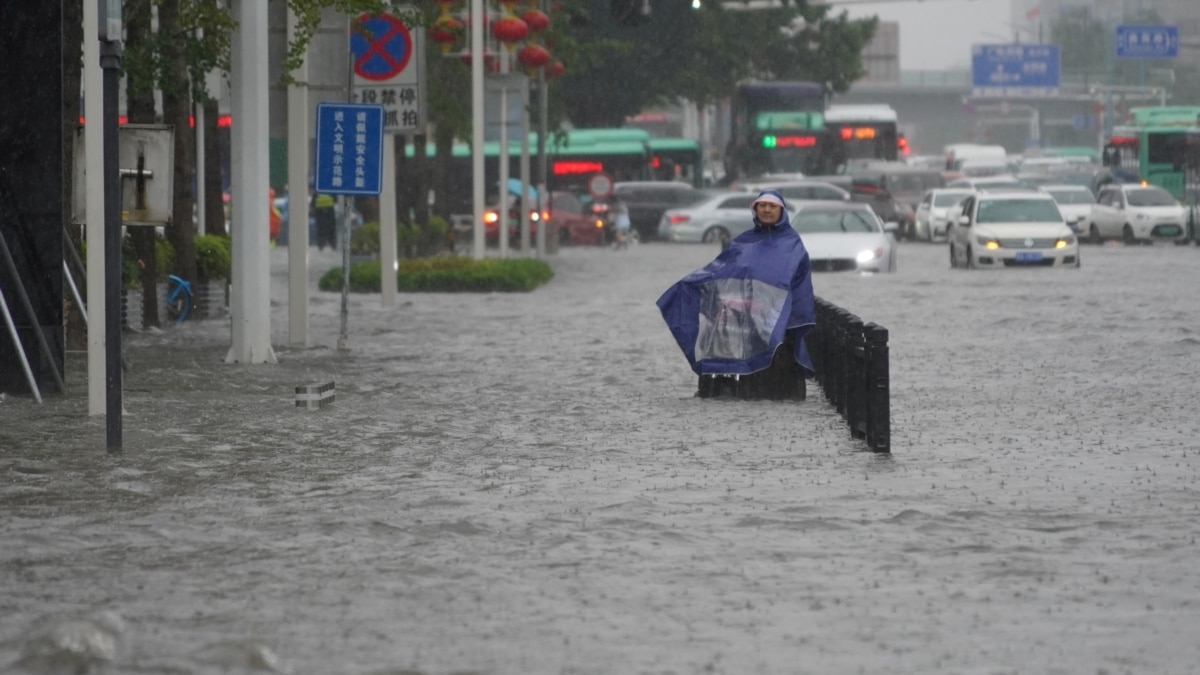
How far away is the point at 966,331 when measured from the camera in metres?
23.0

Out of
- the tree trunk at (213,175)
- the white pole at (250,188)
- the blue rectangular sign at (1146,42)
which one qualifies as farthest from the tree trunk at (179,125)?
the blue rectangular sign at (1146,42)

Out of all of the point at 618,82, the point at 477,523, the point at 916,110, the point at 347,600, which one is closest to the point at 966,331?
the point at 477,523

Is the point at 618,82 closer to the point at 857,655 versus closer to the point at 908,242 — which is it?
the point at 908,242

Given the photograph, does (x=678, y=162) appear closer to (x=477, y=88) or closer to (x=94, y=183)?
(x=477, y=88)

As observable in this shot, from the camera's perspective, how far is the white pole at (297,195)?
68.4 feet

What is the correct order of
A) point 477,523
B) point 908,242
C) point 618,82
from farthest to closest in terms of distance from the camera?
1. point 618,82
2. point 908,242
3. point 477,523

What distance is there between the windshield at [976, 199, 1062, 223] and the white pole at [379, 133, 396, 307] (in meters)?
13.3

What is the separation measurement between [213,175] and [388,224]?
2429mm

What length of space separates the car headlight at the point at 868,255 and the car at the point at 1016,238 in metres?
1.97

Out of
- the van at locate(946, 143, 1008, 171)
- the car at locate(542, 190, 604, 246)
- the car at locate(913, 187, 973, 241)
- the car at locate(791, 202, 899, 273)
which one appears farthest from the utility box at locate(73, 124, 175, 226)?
the van at locate(946, 143, 1008, 171)

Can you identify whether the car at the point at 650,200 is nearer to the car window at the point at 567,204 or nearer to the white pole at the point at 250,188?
the car window at the point at 567,204

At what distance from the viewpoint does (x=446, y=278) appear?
33.8 m

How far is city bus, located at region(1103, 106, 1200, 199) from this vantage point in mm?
65625

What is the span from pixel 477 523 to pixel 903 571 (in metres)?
1.99
